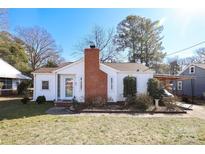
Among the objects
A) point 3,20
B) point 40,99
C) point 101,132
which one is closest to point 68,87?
point 40,99

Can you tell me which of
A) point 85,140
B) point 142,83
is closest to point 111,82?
point 142,83

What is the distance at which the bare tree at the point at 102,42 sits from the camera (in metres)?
38.7

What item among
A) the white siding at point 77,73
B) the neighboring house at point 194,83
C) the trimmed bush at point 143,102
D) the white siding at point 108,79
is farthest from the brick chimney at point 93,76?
the neighboring house at point 194,83

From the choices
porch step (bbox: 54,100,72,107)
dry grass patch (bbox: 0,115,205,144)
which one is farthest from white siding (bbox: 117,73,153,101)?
dry grass patch (bbox: 0,115,205,144)

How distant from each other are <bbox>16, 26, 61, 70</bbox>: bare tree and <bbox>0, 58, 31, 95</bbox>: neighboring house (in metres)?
10.2

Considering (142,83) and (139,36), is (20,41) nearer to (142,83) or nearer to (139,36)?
(139,36)

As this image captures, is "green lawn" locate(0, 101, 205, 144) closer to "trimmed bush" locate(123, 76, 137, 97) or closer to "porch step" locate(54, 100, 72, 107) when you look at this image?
"porch step" locate(54, 100, 72, 107)

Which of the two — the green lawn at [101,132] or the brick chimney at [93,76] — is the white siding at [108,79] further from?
the green lawn at [101,132]

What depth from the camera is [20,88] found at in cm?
2933

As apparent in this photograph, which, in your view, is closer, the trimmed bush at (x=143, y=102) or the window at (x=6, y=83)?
the trimmed bush at (x=143, y=102)

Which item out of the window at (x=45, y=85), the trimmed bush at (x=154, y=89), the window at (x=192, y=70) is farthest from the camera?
the window at (x=192, y=70)

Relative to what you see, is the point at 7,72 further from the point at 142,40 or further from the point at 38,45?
the point at 142,40

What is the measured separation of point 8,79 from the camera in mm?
28844

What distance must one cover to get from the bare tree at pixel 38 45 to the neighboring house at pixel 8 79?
1016 cm
